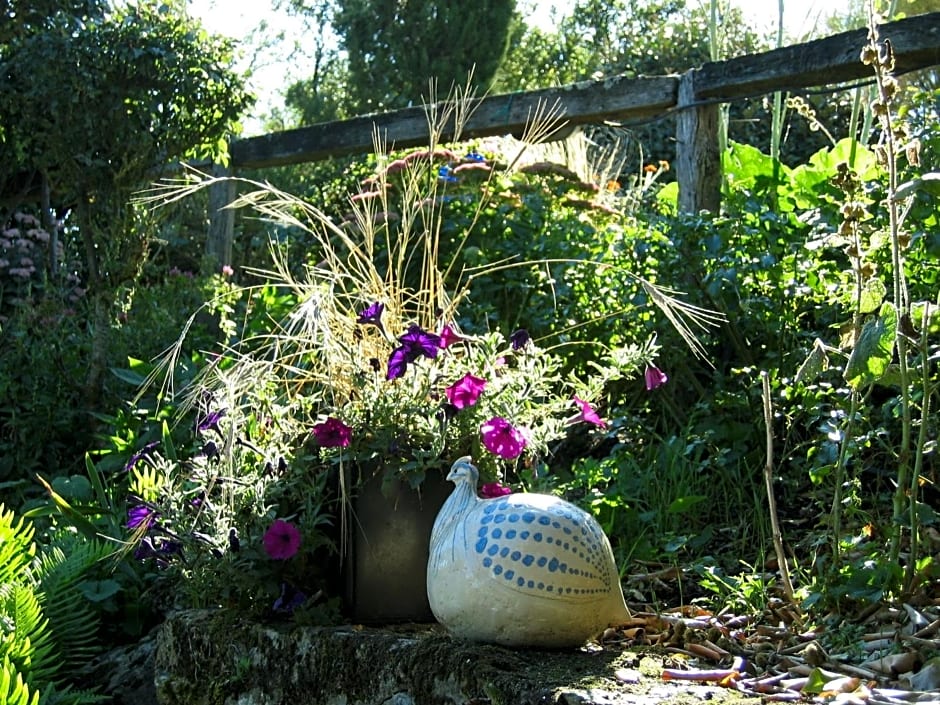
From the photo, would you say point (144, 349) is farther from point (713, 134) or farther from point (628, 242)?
point (713, 134)

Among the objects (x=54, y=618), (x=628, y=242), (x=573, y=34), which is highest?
(x=573, y=34)

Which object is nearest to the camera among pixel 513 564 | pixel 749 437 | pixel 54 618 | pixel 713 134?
pixel 513 564

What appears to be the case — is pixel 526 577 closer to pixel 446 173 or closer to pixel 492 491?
pixel 492 491

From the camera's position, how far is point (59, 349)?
5141 mm

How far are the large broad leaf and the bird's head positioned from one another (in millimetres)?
795

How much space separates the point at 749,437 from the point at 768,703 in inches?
65.2

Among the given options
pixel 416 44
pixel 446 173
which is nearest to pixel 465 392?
pixel 446 173

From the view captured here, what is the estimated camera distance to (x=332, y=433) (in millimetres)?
2613

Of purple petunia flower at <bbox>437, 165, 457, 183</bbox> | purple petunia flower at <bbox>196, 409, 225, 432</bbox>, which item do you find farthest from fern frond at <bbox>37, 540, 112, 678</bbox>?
purple petunia flower at <bbox>437, 165, 457, 183</bbox>

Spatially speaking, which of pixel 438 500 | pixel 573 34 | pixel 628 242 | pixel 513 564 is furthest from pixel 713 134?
pixel 573 34

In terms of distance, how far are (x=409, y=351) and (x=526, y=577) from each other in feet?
2.06

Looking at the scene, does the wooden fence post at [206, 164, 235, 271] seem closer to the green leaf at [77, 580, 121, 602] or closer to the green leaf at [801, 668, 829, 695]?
the green leaf at [77, 580, 121, 602]

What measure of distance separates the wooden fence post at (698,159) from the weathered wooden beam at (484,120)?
235 mm

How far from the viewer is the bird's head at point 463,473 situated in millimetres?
2461
